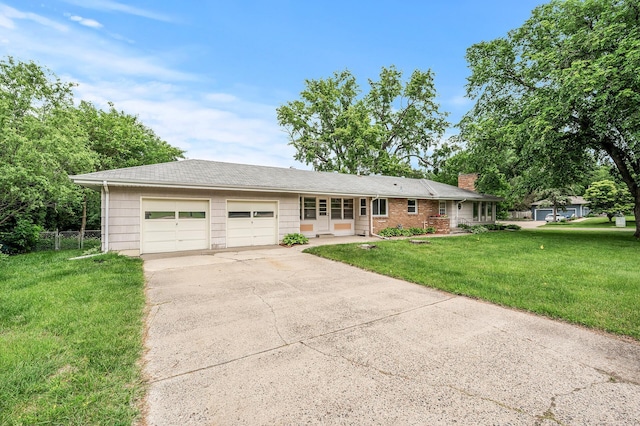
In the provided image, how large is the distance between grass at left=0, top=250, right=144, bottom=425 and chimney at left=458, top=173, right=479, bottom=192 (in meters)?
22.4

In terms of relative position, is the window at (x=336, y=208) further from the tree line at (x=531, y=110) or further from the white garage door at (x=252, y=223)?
the tree line at (x=531, y=110)

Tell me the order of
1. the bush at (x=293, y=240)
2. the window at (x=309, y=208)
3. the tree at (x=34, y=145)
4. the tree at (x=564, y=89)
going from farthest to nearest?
the window at (x=309, y=208) < the bush at (x=293, y=240) < the tree at (x=564, y=89) < the tree at (x=34, y=145)

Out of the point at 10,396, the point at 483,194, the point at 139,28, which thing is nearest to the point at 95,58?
the point at 139,28

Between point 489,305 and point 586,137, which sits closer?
point 489,305

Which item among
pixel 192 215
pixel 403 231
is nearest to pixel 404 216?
pixel 403 231

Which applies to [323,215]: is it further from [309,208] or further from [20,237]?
[20,237]

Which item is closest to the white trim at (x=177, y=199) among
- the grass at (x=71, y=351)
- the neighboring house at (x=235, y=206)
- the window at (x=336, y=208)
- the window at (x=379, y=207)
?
the neighboring house at (x=235, y=206)

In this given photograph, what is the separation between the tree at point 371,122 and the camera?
2858 centimetres

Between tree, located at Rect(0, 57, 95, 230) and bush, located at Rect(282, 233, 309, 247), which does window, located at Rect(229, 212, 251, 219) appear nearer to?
bush, located at Rect(282, 233, 309, 247)

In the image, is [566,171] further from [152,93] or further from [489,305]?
[152,93]

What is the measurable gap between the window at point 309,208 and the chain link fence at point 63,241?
10.3 metres

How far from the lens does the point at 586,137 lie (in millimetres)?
A: 13789

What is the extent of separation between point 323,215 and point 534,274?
9543 millimetres

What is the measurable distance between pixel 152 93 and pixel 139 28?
14.3ft
